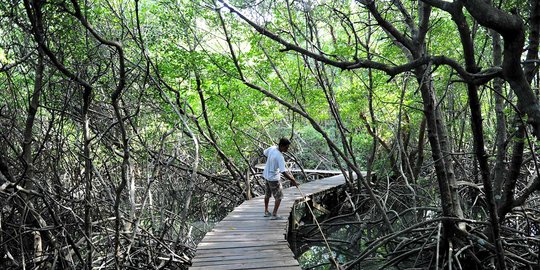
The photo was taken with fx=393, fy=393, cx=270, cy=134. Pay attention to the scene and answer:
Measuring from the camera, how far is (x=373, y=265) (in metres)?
6.38

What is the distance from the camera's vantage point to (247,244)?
4.71m

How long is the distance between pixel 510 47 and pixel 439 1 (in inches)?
18.4

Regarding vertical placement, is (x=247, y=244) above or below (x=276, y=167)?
below

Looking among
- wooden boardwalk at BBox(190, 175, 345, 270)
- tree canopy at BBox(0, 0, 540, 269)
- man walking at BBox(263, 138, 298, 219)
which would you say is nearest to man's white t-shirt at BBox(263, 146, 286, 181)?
man walking at BBox(263, 138, 298, 219)

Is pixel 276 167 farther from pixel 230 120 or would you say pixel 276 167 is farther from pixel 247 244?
pixel 230 120

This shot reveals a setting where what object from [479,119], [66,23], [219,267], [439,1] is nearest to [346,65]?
[439,1]

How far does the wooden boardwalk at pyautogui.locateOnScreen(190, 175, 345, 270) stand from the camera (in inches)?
157

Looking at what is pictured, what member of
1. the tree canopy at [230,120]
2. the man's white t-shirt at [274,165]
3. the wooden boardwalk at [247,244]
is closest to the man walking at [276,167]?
the man's white t-shirt at [274,165]

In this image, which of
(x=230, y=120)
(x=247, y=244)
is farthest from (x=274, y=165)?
(x=230, y=120)

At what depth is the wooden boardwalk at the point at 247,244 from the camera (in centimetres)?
400

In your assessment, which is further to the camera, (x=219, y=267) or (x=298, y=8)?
(x=298, y=8)

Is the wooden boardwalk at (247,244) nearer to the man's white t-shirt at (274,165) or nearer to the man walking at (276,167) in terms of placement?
the man walking at (276,167)

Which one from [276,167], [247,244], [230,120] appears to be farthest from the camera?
[230,120]

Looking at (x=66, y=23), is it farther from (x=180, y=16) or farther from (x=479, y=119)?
(x=479, y=119)
